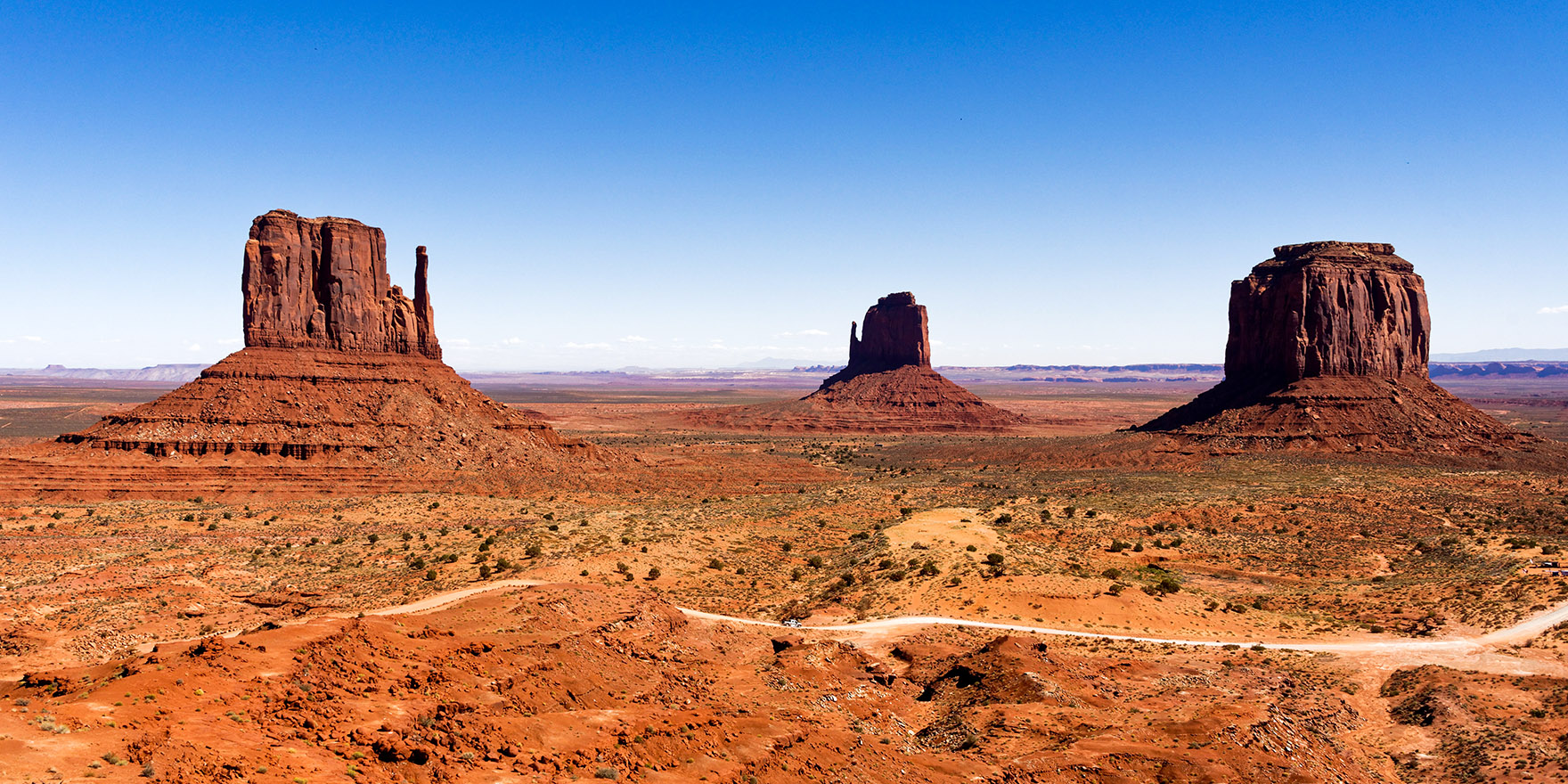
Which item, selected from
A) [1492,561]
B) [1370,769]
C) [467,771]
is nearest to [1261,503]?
[1492,561]

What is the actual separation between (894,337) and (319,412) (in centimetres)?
10802

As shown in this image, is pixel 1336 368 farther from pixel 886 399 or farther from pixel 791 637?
pixel 791 637

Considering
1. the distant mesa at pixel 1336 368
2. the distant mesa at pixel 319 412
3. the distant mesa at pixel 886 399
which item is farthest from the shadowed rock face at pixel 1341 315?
the distant mesa at pixel 319 412

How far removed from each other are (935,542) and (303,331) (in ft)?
185

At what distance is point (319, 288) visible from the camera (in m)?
68.9

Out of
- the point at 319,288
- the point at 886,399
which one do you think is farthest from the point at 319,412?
the point at 886,399

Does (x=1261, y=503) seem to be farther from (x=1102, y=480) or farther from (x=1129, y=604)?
(x=1129, y=604)

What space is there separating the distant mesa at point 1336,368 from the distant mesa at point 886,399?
44.9 meters

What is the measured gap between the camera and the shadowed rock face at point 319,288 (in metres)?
66.5

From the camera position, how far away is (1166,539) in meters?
47.2

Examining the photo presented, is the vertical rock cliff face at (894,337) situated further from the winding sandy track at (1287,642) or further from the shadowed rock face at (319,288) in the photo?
the winding sandy track at (1287,642)

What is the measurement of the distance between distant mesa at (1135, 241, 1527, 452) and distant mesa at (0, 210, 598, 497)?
6822 cm

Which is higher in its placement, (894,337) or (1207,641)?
(894,337)

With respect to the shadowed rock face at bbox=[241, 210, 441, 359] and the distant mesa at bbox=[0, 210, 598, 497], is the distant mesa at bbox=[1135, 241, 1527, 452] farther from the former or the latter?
the shadowed rock face at bbox=[241, 210, 441, 359]
